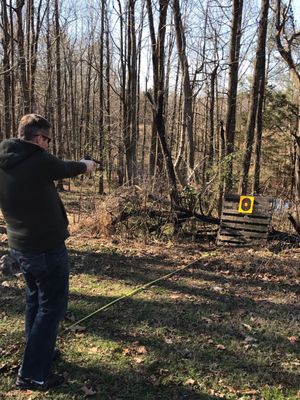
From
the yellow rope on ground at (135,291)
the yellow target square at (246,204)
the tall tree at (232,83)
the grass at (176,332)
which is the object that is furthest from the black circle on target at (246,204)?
the tall tree at (232,83)

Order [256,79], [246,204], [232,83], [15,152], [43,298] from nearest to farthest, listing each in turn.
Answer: [15,152]
[43,298]
[246,204]
[256,79]
[232,83]

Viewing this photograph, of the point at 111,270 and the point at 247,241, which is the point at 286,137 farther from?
the point at 111,270

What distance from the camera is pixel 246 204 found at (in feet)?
26.7

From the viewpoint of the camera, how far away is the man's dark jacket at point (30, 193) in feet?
9.72

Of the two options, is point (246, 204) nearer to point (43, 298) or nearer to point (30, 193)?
point (43, 298)

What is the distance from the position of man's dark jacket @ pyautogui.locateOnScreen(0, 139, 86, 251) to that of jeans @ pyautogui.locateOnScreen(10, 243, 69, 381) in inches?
3.6

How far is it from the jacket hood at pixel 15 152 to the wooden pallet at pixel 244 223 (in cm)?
575

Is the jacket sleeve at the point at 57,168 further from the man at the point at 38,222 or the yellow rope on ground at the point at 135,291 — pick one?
the yellow rope on ground at the point at 135,291

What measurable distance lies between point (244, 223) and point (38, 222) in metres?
5.77

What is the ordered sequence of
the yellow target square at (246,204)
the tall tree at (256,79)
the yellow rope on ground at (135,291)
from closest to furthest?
the yellow rope on ground at (135,291)
the yellow target square at (246,204)
the tall tree at (256,79)

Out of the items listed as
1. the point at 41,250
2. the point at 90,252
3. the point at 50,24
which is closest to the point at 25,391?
the point at 41,250

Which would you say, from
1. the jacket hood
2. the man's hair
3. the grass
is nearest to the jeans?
the grass

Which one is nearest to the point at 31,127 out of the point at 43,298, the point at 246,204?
the point at 43,298

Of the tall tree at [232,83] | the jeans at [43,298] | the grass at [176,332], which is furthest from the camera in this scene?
the tall tree at [232,83]
